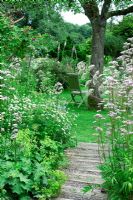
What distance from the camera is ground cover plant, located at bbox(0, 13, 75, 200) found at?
14.6 feet

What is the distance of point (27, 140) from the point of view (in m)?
5.15

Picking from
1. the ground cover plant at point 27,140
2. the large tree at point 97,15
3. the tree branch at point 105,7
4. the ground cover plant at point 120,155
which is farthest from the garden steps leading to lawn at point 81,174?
the tree branch at point 105,7

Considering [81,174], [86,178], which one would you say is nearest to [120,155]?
[86,178]

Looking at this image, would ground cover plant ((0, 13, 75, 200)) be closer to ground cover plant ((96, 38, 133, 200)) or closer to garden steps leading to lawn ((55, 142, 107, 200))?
garden steps leading to lawn ((55, 142, 107, 200))

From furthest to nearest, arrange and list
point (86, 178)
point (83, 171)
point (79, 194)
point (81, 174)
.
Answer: point (83, 171) < point (81, 174) < point (86, 178) < point (79, 194)

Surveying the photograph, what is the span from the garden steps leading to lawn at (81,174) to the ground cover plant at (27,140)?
156 mm

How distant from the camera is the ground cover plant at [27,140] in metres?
4.46

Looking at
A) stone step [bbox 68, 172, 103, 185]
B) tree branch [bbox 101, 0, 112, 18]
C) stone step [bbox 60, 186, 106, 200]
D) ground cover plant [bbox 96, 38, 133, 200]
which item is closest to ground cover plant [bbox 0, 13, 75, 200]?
stone step [bbox 60, 186, 106, 200]

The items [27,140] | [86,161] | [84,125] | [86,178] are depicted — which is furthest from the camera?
[84,125]

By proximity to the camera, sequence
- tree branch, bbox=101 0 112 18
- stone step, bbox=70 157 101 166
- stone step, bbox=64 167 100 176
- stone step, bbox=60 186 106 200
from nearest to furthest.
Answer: stone step, bbox=60 186 106 200
stone step, bbox=64 167 100 176
stone step, bbox=70 157 101 166
tree branch, bbox=101 0 112 18

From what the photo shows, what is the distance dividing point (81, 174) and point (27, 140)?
887 millimetres

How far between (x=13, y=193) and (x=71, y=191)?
780 millimetres

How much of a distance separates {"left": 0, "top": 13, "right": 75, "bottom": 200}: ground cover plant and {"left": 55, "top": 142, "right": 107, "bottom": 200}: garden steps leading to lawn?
0.51 ft

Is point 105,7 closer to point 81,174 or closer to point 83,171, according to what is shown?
point 83,171
